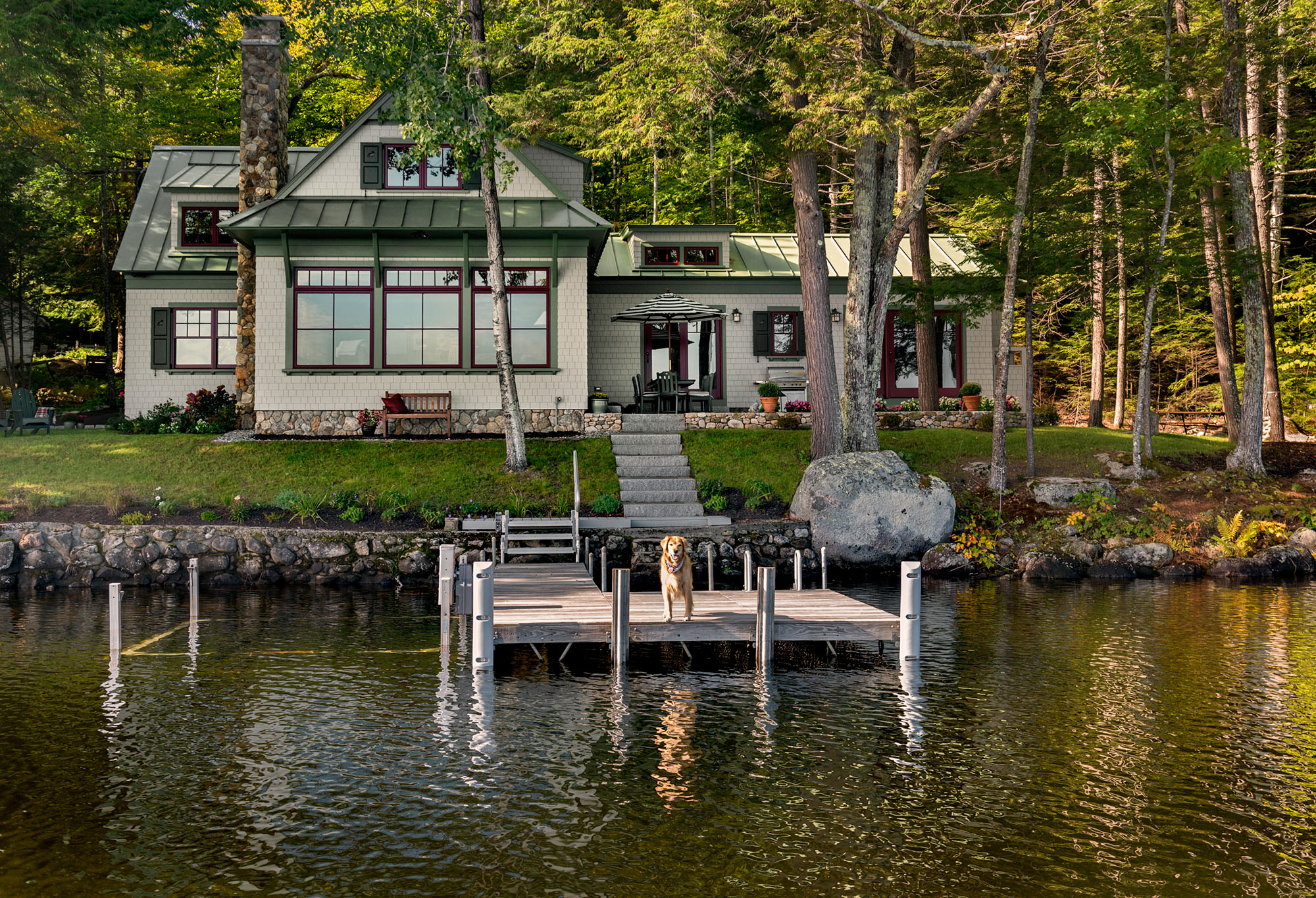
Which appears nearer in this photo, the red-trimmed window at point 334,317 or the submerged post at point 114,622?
the submerged post at point 114,622

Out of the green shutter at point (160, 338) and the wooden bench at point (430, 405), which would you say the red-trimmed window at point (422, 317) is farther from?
the green shutter at point (160, 338)

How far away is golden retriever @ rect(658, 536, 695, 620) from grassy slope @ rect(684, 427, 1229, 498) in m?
8.38

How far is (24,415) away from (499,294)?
1210 centimetres

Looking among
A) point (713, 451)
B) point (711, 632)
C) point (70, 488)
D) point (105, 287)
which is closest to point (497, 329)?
point (713, 451)

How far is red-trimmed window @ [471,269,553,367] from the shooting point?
20859 mm

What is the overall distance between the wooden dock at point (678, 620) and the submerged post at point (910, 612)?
0.19 m

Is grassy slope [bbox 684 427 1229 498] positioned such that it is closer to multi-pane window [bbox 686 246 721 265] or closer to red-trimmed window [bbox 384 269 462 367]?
red-trimmed window [bbox 384 269 462 367]

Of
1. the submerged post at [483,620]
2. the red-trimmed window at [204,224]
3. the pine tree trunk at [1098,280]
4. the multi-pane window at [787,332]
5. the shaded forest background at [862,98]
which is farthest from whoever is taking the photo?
the multi-pane window at [787,332]

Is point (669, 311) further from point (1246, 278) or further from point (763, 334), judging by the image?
point (1246, 278)

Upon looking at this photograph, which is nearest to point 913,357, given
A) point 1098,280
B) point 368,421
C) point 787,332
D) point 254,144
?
point 787,332

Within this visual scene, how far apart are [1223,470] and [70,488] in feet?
70.5

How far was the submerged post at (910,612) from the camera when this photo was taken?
9797mm

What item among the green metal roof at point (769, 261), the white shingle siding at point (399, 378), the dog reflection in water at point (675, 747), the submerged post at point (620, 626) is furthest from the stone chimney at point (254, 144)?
the dog reflection in water at point (675, 747)

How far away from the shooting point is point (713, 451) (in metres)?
19.6
